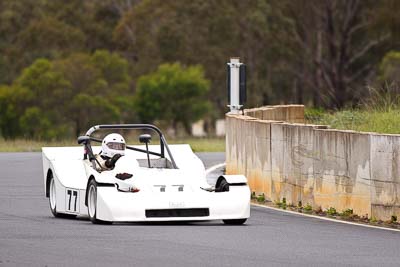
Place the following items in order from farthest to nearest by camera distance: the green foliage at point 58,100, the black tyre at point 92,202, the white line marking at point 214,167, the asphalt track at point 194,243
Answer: the green foliage at point 58,100 → the white line marking at point 214,167 → the black tyre at point 92,202 → the asphalt track at point 194,243

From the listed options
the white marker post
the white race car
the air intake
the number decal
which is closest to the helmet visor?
the white race car

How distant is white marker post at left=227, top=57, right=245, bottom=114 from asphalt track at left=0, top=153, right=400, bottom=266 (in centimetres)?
898

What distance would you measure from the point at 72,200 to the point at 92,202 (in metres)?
0.88

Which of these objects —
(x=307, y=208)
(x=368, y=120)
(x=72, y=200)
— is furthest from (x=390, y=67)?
(x=72, y=200)

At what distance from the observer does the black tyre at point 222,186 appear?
15250 mm

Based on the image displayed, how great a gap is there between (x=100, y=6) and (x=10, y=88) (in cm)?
1292

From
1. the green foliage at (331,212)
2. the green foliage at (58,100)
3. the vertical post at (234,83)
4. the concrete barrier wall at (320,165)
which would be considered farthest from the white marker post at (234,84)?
the green foliage at (58,100)

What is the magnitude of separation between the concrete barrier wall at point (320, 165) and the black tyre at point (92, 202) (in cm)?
362

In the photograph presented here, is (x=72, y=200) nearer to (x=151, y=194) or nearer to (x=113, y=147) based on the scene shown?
(x=113, y=147)

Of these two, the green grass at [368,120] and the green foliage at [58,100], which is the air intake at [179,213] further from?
the green foliage at [58,100]

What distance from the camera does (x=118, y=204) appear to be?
14.7m

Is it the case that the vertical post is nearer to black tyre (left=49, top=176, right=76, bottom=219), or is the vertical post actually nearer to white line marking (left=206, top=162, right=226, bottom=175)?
white line marking (left=206, top=162, right=226, bottom=175)

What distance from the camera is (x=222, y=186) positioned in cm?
1535

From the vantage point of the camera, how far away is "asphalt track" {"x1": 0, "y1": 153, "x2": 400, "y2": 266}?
11234mm
